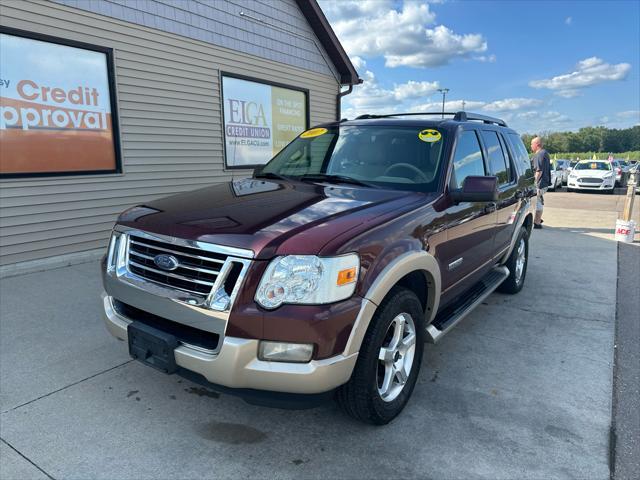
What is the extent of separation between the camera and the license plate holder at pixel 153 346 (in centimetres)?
232

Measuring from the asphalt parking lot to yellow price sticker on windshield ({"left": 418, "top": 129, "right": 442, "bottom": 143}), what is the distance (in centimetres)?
171

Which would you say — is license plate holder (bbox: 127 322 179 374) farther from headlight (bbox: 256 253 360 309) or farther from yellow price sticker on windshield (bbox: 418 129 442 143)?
yellow price sticker on windshield (bbox: 418 129 442 143)

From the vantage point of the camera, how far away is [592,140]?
334 ft

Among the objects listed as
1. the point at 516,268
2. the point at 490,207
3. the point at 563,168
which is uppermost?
the point at 490,207

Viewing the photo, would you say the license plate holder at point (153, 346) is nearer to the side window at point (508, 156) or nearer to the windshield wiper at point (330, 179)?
the windshield wiper at point (330, 179)

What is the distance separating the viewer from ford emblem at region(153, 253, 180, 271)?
2.40 m

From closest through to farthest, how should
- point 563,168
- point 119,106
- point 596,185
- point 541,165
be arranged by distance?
1. point 119,106
2. point 541,165
3. point 596,185
4. point 563,168

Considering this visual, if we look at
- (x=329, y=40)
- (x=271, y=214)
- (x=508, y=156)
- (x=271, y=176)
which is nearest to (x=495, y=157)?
(x=508, y=156)

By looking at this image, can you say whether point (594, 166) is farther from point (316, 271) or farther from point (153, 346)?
point (153, 346)

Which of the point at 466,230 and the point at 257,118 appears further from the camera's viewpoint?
the point at 257,118

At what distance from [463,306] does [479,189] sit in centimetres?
103

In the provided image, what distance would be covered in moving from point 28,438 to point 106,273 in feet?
3.23

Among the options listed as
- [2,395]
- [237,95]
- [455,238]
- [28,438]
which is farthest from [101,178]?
[455,238]

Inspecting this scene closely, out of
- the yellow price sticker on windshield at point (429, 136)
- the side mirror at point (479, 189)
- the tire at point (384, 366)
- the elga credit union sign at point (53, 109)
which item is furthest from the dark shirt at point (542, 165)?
the elga credit union sign at point (53, 109)
